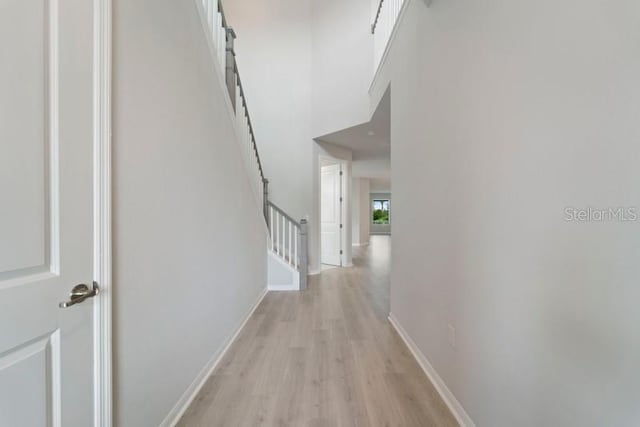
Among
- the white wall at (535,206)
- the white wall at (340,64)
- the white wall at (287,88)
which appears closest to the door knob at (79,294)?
the white wall at (535,206)

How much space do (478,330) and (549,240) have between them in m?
0.63

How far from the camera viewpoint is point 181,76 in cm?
164

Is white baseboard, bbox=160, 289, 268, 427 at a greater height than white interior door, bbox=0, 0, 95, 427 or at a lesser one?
lesser

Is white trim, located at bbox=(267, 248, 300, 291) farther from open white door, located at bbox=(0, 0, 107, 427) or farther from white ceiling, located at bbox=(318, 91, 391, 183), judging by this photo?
open white door, located at bbox=(0, 0, 107, 427)

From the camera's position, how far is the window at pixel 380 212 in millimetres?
14047

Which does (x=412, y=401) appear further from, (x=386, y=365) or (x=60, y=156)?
(x=60, y=156)

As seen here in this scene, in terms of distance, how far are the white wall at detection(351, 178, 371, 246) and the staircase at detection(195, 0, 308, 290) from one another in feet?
17.8

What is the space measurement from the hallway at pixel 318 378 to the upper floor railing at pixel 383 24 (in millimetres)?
3074

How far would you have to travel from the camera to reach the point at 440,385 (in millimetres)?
1732

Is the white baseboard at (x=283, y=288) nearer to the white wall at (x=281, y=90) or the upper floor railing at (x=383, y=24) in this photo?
the white wall at (x=281, y=90)

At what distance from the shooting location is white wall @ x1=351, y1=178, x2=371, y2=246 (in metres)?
9.65

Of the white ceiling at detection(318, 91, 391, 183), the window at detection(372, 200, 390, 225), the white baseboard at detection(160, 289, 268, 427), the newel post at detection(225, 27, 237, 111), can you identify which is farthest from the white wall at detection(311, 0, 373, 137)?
the window at detection(372, 200, 390, 225)

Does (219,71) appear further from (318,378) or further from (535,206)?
→ (318,378)

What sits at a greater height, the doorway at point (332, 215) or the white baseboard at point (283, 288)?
the doorway at point (332, 215)
